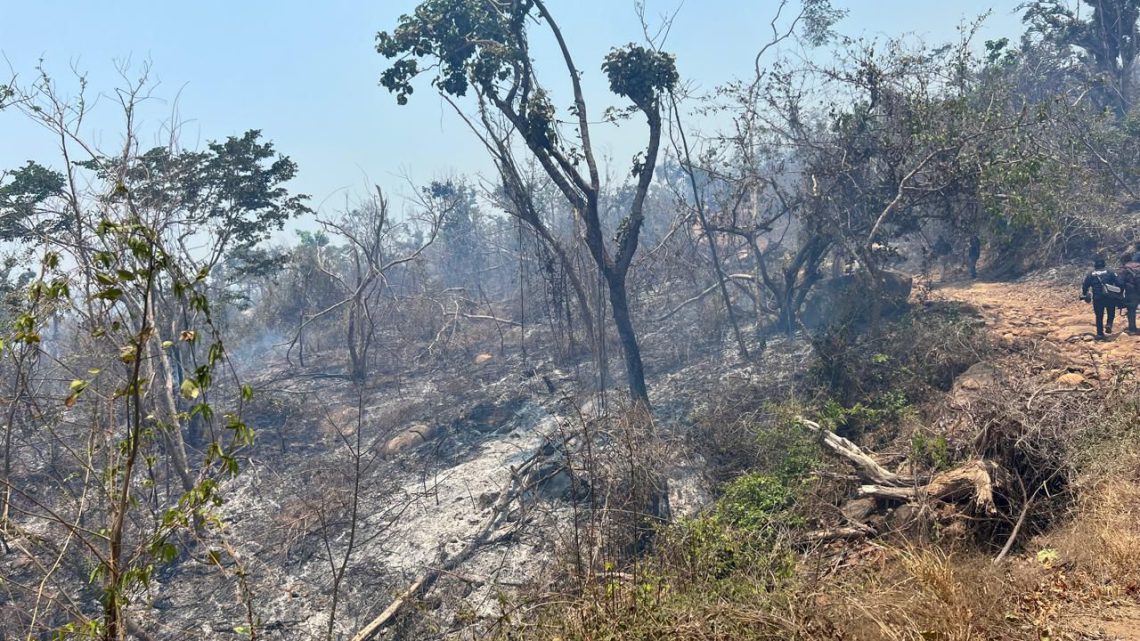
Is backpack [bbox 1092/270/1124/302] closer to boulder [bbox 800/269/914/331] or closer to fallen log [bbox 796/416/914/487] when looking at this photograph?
boulder [bbox 800/269/914/331]

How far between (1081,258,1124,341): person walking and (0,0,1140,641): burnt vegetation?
1.88ft

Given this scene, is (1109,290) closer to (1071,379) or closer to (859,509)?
(1071,379)

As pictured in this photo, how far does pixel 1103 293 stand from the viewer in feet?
27.3

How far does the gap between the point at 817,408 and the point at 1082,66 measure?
21869mm

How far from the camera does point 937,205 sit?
42.1 feet

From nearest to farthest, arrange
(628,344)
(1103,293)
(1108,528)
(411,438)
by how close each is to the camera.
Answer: (1108,528)
(1103,293)
(628,344)
(411,438)

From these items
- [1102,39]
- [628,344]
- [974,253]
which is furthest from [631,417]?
[1102,39]

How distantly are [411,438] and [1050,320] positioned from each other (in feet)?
36.9

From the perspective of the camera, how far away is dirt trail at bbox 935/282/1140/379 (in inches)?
308

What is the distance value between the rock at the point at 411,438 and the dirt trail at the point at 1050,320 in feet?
32.9

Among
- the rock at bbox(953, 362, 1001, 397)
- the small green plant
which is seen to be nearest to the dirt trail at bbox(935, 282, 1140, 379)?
the rock at bbox(953, 362, 1001, 397)

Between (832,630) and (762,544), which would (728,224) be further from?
(832,630)

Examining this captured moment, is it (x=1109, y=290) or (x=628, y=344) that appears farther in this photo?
(x=628, y=344)

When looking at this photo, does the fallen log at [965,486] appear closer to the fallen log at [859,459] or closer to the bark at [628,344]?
the fallen log at [859,459]
